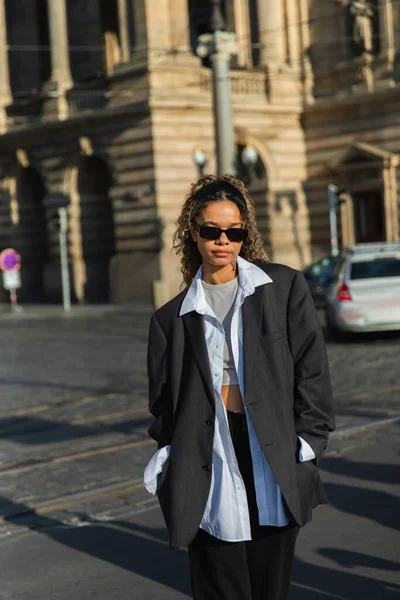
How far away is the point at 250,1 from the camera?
136ft

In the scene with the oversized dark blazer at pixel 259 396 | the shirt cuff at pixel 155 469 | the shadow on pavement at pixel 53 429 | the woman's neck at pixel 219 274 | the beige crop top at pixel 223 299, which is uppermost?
the woman's neck at pixel 219 274

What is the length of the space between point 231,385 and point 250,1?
3917cm

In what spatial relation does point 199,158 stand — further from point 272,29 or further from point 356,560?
point 356,560

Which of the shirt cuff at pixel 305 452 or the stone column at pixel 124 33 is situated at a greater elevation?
the stone column at pixel 124 33

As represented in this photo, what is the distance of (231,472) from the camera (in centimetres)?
390

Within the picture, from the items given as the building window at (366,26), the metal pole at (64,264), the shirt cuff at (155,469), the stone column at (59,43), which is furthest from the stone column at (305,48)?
the shirt cuff at (155,469)

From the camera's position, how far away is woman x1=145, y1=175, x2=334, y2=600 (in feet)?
12.7

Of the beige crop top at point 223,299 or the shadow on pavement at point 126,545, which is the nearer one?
the beige crop top at point 223,299

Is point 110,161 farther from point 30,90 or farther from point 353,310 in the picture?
point 353,310

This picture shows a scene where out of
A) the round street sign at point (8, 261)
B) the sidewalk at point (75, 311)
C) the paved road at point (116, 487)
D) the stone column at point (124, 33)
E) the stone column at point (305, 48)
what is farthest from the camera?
the stone column at point (305, 48)

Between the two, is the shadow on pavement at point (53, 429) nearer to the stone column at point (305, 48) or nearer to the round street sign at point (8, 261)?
the round street sign at point (8, 261)

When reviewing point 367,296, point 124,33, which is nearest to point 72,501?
point 367,296

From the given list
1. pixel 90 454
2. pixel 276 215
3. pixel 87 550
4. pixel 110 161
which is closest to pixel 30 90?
pixel 110 161

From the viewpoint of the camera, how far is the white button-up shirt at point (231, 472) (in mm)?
3873
